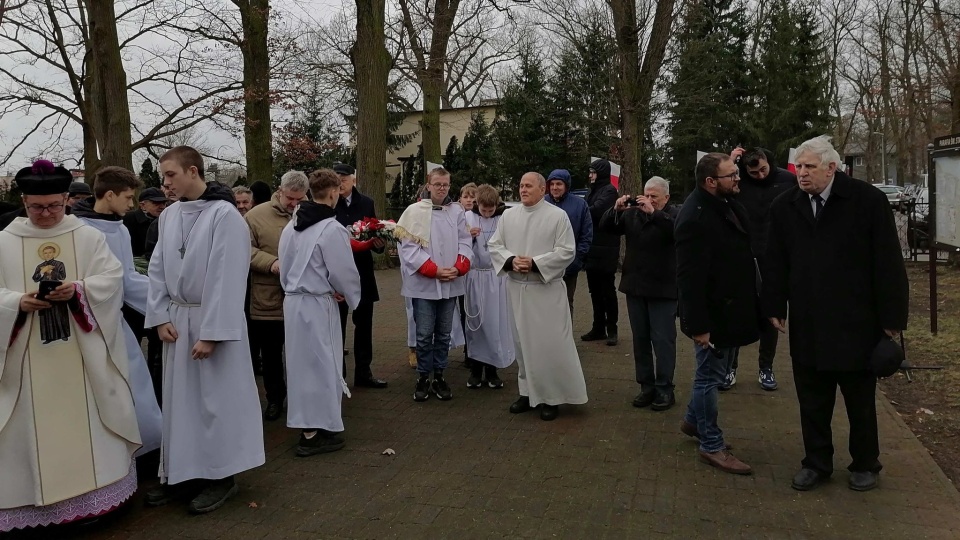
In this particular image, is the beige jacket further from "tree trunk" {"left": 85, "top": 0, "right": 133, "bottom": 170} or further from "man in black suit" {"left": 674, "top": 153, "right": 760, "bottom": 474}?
"tree trunk" {"left": 85, "top": 0, "right": 133, "bottom": 170}

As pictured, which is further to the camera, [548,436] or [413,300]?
[413,300]

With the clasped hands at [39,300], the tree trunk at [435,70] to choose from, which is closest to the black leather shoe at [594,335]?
the clasped hands at [39,300]

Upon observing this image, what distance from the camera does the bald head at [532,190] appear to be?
598 cm

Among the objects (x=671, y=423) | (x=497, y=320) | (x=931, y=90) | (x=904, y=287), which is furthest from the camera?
(x=931, y=90)

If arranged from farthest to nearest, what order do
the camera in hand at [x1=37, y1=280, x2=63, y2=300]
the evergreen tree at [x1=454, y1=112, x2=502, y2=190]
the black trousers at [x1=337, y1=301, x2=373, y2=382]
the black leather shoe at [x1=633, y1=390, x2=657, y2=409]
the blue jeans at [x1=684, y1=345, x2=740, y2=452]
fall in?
the evergreen tree at [x1=454, y1=112, x2=502, y2=190] < the black trousers at [x1=337, y1=301, x2=373, y2=382] < the black leather shoe at [x1=633, y1=390, x2=657, y2=409] < the blue jeans at [x1=684, y1=345, x2=740, y2=452] < the camera in hand at [x1=37, y1=280, x2=63, y2=300]

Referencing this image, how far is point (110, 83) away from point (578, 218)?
10.5 m

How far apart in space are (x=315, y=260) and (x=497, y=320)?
8.02 feet

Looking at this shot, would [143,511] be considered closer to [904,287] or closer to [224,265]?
[224,265]

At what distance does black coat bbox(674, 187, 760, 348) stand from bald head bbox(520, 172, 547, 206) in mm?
1620

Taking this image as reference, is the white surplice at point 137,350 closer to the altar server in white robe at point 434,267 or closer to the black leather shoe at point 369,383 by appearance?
the altar server in white robe at point 434,267

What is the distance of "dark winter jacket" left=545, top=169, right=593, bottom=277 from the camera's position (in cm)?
728

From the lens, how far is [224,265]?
4242 millimetres

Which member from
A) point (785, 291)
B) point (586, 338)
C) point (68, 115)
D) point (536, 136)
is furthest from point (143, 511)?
point (536, 136)

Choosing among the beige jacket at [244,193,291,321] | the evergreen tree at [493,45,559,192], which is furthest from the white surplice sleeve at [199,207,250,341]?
the evergreen tree at [493,45,559,192]
